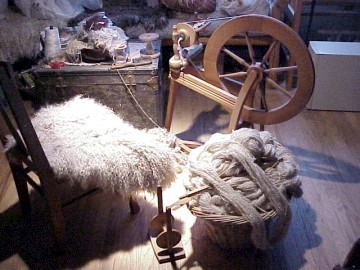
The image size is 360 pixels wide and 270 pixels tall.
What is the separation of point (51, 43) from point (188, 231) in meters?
1.26

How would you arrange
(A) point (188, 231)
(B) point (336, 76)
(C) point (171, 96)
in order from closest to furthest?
(A) point (188, 231) < (C) point (171, 96) < (B) point (336, 76)

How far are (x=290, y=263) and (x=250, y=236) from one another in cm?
23

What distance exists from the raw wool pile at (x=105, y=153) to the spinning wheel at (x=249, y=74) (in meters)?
0.38

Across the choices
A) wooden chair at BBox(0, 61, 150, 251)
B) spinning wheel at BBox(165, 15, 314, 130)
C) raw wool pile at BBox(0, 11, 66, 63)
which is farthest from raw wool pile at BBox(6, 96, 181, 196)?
raw wool pile at BBox(0, 11, 66, 63)

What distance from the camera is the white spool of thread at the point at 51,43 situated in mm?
2221

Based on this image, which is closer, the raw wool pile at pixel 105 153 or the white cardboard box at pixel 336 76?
the raw wool pile at pixel 105 153

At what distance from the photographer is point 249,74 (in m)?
1.80

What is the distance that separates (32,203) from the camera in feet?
6.41

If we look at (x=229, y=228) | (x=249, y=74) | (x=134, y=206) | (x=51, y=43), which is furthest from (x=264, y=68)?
(x=51, y=43)

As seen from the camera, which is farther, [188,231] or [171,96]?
[171,96]

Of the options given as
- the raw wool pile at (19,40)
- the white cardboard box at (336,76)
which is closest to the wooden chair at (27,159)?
the raw wool pile at (19,40)

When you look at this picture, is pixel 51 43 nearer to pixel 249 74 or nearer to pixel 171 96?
pixel 171 96

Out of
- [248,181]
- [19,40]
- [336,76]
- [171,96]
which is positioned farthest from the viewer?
[19,40]

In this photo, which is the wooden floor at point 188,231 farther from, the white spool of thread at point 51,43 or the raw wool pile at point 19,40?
the raw wool pile at point 19,40
